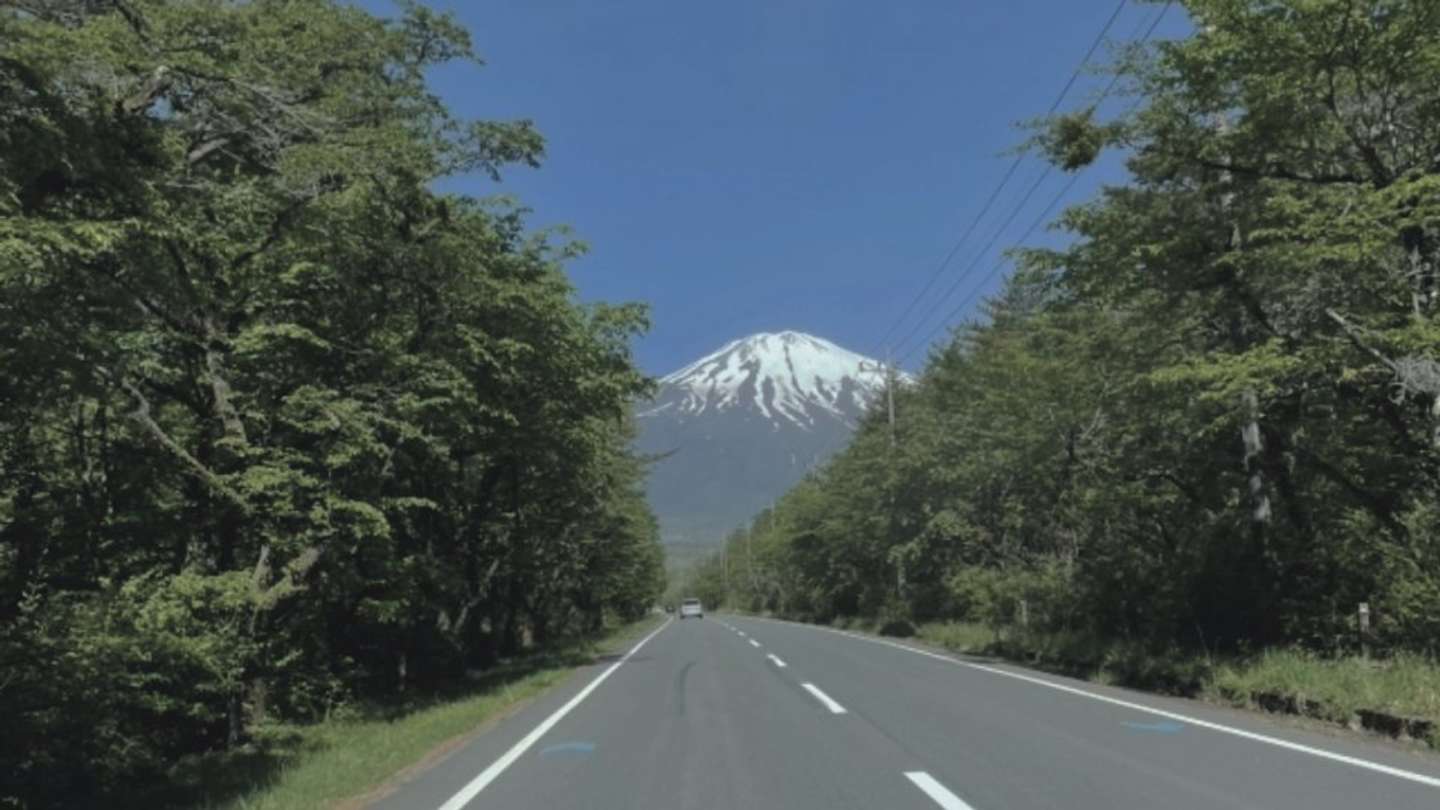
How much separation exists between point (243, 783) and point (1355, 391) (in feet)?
50.2

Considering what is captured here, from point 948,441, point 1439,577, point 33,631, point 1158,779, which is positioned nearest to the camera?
point 1158,779

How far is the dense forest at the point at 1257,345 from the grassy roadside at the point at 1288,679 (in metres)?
1.04

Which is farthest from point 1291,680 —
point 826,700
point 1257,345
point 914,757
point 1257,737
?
point 914,757

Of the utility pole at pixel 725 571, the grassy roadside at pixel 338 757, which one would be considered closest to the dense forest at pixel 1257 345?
the grassy roadside at pixel 338 757

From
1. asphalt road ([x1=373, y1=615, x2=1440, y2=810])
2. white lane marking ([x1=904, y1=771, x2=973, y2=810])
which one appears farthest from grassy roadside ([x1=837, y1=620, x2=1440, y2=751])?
white lane marking ([x1=904, y1=771, x2=973, y2=810])

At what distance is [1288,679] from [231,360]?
14.1 metres

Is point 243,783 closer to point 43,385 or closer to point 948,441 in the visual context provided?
point 43,385

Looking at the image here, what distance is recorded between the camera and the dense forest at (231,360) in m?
7.49

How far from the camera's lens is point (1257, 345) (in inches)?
598

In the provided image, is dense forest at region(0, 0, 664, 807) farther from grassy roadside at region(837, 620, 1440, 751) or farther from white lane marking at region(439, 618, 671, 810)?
grassy roadside at region(837, 620, 1440, 751)

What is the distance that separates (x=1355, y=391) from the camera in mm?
15703

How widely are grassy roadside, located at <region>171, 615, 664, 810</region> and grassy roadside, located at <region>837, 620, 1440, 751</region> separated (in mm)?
9444

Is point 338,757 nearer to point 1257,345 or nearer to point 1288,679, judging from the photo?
point 1288,679

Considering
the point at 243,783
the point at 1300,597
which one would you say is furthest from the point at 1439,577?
the point at 243,783
